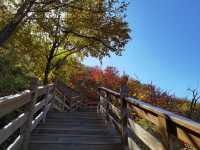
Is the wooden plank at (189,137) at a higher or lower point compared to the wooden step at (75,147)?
higher

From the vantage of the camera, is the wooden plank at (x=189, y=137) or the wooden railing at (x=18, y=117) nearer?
the wooden plank at (x=189, y=137)

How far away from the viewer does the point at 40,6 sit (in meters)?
10.3

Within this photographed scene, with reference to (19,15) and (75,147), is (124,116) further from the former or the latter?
(19,15)

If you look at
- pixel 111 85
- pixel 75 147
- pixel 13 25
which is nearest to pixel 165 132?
pixel 75 147

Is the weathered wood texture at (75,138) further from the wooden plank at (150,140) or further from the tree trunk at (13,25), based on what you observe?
the tree trunk at (13,25)

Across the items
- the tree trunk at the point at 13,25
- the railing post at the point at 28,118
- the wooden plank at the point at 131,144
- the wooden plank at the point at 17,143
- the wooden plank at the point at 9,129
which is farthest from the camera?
the tree trunk at the point at 13,25

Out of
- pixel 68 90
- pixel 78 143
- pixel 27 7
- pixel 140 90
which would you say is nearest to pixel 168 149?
pixel 78 143

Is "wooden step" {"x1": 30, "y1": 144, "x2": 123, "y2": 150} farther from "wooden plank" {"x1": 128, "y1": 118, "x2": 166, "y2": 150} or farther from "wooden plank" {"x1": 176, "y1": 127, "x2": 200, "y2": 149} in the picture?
"wooden plank" {"x1": 176, "y1": 127, "x2": 200, "y2": 149}

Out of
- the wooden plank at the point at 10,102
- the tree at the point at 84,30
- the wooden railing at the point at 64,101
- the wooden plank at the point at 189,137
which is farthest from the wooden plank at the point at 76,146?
the wooden railing at the point at 64,101

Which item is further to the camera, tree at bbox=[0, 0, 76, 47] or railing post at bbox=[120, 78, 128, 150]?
tree at bbox=[0, 0, 76, 47]

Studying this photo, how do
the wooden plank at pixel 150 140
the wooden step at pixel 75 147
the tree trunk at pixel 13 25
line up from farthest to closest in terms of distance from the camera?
the tree trunk at pixel 13 25 → the wooden step at pixel 75 147 → the wooden plank at pixel 150 140

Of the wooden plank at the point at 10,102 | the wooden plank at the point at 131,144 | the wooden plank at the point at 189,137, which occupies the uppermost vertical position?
the wooden plank at the point at 10,102

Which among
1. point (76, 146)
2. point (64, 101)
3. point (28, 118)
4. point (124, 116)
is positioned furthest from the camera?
point (64, 101)

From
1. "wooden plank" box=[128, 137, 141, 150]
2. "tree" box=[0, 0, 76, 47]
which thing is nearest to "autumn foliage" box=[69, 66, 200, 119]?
"tree" box=[0, 0, 76, 47]
